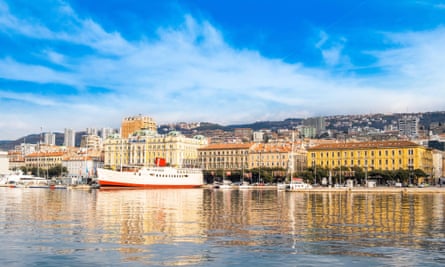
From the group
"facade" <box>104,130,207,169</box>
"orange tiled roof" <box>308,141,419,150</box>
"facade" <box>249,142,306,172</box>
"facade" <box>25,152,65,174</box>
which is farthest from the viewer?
"facade" <box>25,152,65,174</box>

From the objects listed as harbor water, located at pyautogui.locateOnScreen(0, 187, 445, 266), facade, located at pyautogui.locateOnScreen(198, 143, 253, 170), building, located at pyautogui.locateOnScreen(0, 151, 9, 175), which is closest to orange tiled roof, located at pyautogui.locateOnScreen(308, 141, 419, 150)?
facade, located at pyautogui.locateOnScreen(198, 143, 253, 170)

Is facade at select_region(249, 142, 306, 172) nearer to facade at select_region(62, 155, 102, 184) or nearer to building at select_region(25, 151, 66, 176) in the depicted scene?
facade at select_region(62, 155, 102, 184)

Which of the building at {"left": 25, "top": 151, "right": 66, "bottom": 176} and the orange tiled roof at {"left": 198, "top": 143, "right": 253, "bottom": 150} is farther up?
the orange tiled roof at {"left": 198, "top": 143, "right": 253, "bottom": 150}

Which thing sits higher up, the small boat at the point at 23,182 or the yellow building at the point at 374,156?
the yellow building at the point at 374,156

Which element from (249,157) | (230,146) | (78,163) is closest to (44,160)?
(78,163)

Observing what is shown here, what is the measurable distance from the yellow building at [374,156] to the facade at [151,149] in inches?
1624

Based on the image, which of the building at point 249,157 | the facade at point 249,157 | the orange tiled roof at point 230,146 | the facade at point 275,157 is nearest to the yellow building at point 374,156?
the building at point 249,157

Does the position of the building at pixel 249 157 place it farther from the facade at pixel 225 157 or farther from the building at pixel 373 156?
the building at pixel 373 156

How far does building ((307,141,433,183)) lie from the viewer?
11767cm

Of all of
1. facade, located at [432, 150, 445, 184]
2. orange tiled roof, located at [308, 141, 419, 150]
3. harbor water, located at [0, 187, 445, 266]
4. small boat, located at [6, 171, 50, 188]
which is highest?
orange tiled roof, located at [308, 141, 419, 150]

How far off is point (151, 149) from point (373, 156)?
67.5 metres

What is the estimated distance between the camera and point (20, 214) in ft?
120

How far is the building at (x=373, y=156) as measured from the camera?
11767 cm

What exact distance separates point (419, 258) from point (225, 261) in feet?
22.6
